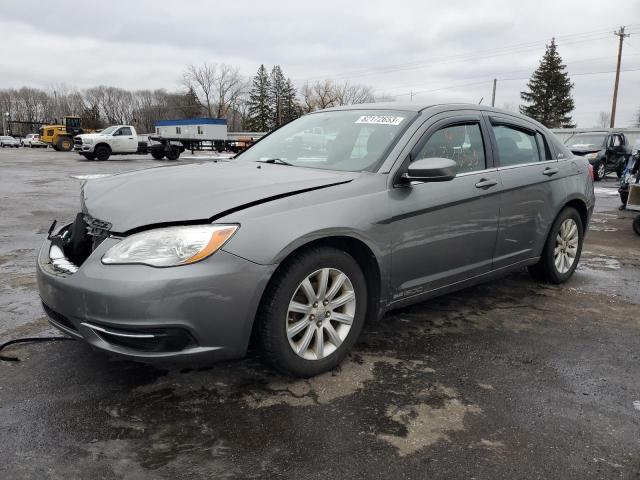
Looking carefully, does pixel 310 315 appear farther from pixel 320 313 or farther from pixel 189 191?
pixel 189 191

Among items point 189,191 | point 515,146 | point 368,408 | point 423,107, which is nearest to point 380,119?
point 423,107

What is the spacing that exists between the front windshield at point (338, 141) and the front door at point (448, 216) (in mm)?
242

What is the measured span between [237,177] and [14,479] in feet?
6.05

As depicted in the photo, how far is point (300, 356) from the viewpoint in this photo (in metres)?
2.89

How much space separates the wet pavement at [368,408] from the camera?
223 cm

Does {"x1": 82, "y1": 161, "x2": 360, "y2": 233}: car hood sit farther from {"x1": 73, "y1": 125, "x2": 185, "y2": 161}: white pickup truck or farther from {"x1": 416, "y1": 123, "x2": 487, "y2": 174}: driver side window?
{"x1": 73, "y1": 125, "x2": 185, "y2": 161}: white pickup truck

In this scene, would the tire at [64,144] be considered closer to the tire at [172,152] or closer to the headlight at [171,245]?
the tire at [172,152]

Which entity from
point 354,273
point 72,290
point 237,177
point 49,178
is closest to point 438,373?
point 354,273

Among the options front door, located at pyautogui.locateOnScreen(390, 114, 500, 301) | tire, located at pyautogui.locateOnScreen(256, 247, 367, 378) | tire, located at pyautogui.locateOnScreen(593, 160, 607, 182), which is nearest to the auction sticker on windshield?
front door, located at pyautogui.locateOnScreen(390, 114, 500, 301)

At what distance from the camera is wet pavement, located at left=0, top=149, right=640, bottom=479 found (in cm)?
223

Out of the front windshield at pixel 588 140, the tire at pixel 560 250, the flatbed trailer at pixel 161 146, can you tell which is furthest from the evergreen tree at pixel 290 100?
the tire at pixel 560 250

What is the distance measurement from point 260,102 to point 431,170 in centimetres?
8628

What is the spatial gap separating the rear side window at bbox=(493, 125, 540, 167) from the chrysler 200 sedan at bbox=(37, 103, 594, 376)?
0.02 meters

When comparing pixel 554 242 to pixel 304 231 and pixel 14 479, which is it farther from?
pixel 14 479
